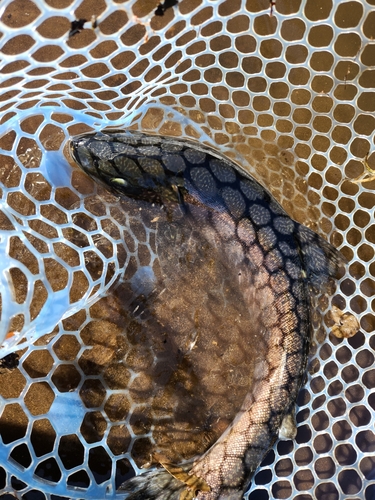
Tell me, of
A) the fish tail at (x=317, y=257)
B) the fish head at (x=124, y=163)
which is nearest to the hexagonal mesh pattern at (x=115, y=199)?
the fish tail at (x=317, y=257)

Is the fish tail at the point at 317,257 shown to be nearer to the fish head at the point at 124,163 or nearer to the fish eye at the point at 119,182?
the fish head at the point at 124,163

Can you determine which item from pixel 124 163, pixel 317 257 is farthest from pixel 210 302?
pixel 124 163

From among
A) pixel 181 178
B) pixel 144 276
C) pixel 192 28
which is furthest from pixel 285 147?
pixel 144 276

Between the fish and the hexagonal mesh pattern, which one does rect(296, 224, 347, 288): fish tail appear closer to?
the fish

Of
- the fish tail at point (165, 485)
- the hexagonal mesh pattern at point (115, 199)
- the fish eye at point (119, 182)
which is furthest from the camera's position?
the hexagonal mesh pattern at point (115, 199)

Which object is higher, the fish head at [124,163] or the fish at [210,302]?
the fish head at [124,163]

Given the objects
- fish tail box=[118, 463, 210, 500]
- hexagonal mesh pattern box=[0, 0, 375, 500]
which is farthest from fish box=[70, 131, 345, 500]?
hexagonal mesh pattern box=[0, 0, 375, 500]

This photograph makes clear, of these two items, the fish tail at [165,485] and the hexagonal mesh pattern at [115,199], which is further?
the hexagonal mesh pattern at [115,199]
